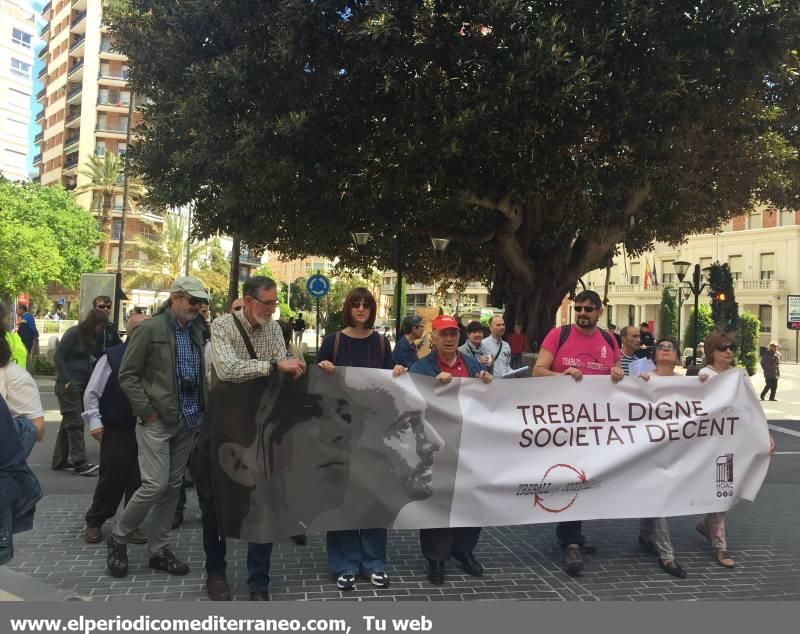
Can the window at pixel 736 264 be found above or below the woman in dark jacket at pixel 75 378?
above

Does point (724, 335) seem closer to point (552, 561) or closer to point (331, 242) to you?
point (552, 561)

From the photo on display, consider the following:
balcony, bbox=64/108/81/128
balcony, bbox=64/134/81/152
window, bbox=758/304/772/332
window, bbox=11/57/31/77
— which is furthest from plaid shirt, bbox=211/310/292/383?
window, bbox=11/57/31/77

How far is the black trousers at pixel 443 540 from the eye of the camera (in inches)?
178

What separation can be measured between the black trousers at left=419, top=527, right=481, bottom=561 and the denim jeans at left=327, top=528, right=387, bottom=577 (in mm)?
282

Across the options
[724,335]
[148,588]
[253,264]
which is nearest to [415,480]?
[148,588]

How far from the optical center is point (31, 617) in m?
3.58

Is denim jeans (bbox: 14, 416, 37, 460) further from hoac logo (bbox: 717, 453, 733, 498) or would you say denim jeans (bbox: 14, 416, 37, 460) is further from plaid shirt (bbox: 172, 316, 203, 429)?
hoac logo (bbox: 717, 453, 733, 498)

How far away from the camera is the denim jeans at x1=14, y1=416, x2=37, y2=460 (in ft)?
10.5

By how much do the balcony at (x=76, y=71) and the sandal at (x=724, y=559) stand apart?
78208 mm

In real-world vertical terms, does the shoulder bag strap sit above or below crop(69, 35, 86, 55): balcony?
below

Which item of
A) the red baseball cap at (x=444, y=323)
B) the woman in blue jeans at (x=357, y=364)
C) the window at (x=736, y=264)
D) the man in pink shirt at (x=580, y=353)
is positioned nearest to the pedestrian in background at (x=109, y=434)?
the woman in blue jeans at (x=357, y=364)

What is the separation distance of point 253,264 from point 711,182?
87.0 m

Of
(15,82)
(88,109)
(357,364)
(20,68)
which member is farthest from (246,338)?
(20,68)

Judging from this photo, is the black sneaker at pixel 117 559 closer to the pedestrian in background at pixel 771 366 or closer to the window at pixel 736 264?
the pedestrian in background at pixel 771 366
